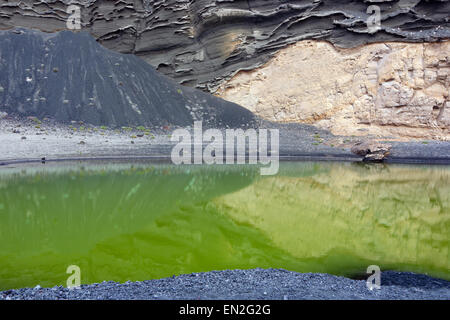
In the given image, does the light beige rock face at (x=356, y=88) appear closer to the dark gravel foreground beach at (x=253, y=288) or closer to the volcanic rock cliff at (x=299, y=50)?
the volcanic rock cliff at (x=299, y=50)

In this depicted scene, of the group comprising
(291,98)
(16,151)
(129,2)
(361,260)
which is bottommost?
(361,260)

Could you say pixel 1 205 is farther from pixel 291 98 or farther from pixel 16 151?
pixel 291 98

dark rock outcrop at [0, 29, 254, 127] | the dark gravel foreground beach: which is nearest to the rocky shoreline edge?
dark rock outcrop at [0, 29, 254, 127]

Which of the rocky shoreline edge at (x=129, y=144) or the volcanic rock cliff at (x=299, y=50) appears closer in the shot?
the rocky shoreline edge at (x=129, y=144)

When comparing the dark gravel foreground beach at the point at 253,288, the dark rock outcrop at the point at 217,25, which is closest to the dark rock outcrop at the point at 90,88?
the dark rock outcrop at the point at 217,25

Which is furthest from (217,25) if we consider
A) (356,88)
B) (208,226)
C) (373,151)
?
(208,226)
